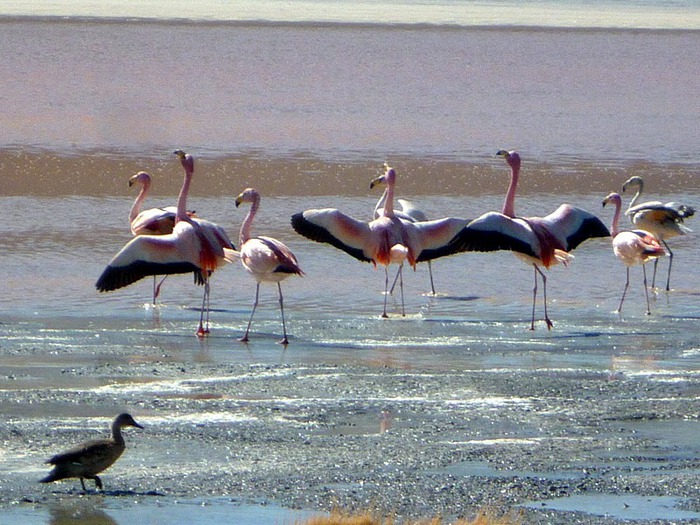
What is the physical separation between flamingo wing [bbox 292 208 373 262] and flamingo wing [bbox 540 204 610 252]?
1621 mm

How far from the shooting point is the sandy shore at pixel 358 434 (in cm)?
680

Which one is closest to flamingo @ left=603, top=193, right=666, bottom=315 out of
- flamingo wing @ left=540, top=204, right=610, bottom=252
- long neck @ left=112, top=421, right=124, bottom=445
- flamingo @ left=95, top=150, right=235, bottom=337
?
flamingo wing @ left=540, top=204, right=610, bottom=252

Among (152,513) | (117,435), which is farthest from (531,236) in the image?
(152,513)

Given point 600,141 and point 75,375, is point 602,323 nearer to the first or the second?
point 75,375

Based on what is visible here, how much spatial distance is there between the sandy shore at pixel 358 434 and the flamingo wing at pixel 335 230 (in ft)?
10.3

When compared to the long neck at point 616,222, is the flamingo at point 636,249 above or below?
below

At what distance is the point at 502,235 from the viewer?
A: 12.5 meters

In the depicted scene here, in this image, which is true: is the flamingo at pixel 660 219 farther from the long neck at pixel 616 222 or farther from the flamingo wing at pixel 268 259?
the flamingo wing at pixel 268 259


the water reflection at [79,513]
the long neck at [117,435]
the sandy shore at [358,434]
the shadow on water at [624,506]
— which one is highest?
the long neck at [117,435]

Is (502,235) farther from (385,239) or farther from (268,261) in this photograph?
(268,261)

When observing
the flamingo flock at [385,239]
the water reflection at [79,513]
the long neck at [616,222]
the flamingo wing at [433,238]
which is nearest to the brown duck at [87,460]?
the water reflection at [79,513]

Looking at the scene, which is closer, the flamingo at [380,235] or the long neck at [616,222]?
the flamingo at [380,235]

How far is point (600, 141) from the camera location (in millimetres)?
24438

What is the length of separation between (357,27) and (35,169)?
28.6 m
